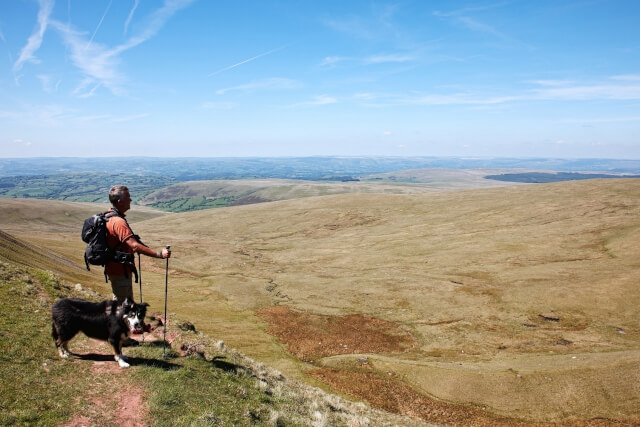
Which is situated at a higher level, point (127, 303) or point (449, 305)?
point (127, 303)

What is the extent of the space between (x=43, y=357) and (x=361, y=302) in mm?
52686

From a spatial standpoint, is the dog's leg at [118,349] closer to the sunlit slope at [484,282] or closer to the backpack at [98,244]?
the backpack at [98,244]

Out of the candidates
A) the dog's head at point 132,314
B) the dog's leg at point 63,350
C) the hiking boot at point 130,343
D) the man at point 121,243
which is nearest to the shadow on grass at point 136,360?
the dog's leg at point 63,350

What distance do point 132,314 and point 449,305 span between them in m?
55.5

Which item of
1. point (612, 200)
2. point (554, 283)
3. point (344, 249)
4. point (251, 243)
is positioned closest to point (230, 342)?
point (554, 283)

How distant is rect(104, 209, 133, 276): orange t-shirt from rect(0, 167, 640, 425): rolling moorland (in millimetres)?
23301

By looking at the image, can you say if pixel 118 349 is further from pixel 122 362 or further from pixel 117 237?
pixel 117 237

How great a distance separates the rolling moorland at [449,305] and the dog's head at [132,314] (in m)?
22.2

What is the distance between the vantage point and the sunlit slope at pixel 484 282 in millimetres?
33531

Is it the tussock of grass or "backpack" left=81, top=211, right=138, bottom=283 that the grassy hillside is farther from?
"backpack" left=81, top=211, right=138, bottom=283

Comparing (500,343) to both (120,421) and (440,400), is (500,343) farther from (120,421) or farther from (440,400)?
(120,421)

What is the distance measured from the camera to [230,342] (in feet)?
129

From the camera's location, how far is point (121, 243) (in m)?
12.9

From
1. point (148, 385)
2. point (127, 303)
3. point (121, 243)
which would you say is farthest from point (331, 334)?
point (121, 243)
